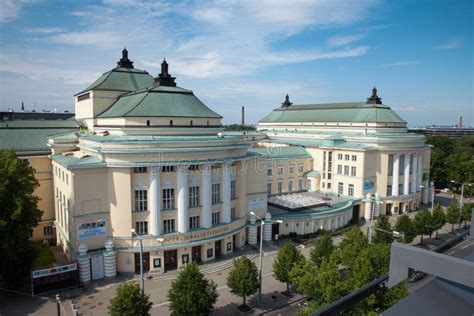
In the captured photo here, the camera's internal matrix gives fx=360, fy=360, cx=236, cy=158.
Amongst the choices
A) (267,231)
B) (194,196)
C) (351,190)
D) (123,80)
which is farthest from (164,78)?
(351,190)

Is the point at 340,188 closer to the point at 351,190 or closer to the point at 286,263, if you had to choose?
the point at 351,190

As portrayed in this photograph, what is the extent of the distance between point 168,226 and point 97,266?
778 cm

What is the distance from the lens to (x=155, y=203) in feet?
120

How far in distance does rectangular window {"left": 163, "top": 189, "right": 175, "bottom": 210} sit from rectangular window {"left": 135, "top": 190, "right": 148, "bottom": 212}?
6.23ft

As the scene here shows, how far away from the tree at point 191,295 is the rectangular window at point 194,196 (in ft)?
39.1

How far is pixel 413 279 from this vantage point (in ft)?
21.5

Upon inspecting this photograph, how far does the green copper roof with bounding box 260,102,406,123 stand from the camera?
6819 cm

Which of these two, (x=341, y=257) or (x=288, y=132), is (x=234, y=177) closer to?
(x=341, y=257)

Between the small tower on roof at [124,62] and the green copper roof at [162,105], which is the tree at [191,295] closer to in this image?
the green copper roof at [162,105]

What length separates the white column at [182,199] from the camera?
37.2m

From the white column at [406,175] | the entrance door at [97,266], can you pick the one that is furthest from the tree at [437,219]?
the entrance door at [97,266]

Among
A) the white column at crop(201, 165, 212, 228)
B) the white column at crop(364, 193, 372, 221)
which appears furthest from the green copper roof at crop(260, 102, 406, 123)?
the white column at crop(201, 165, 212, 228)

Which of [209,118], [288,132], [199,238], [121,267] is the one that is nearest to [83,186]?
[121,267]

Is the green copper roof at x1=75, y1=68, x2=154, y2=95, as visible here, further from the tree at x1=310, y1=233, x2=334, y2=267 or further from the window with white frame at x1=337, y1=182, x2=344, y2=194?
the window with white frame at x1=337, y1=182, x2=344, y2=194
